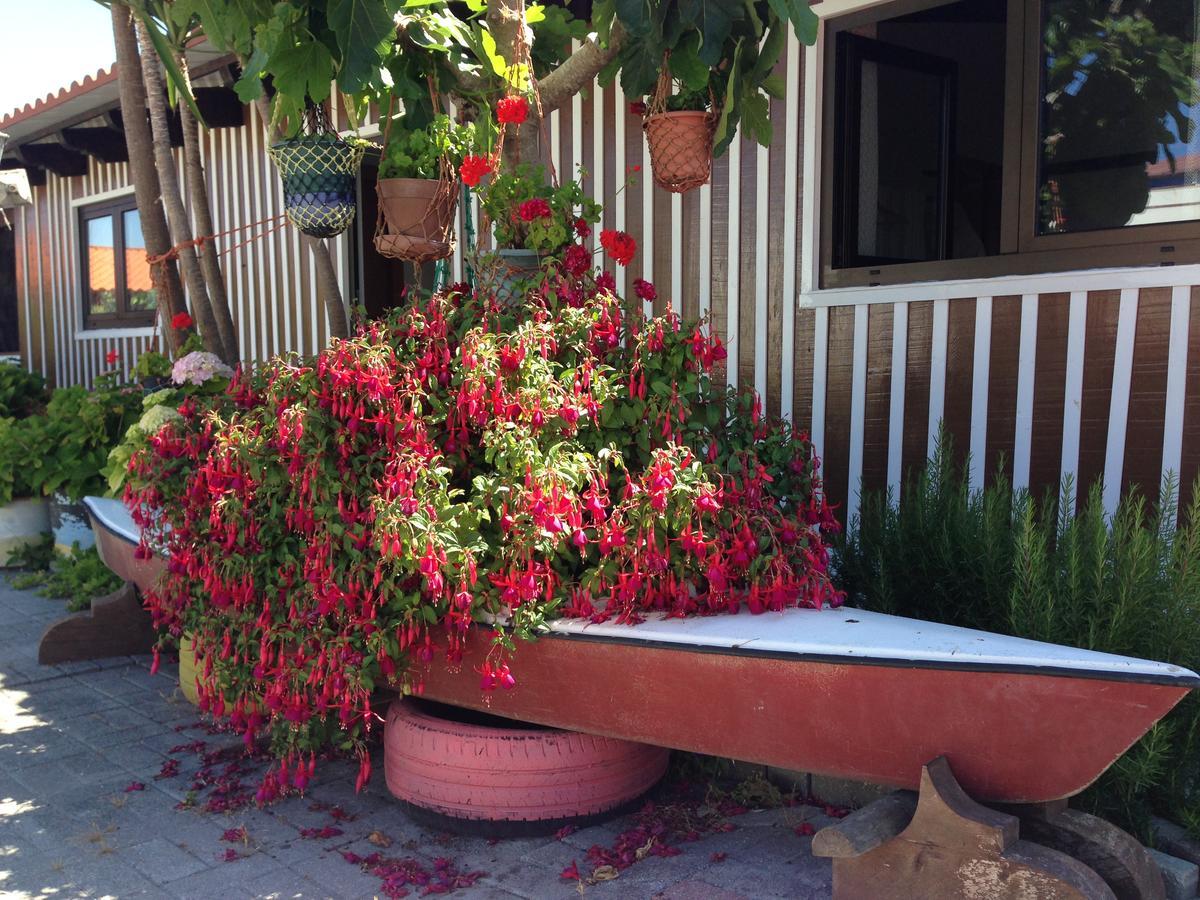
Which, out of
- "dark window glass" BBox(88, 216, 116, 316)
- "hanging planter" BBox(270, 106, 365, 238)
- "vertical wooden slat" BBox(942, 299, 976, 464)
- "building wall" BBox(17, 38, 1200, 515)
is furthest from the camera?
"dark window glass" BBox(88, 216, 116, 316)

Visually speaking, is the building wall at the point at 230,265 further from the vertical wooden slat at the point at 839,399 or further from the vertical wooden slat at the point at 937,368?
the vertical wooden slat at the point at 937,368

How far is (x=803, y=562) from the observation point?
2721 mm

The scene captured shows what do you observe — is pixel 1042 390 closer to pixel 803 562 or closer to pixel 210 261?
pixel 803 562

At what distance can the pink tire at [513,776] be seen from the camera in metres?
2.88

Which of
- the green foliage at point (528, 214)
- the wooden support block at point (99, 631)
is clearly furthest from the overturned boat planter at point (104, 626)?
the green foliage at point (528, 214)

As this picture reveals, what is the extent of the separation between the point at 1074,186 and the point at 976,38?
83.5 inches

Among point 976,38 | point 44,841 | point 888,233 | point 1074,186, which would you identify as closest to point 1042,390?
point 1074,186

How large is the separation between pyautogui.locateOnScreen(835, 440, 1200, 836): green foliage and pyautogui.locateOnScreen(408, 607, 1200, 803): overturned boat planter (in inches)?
20.9

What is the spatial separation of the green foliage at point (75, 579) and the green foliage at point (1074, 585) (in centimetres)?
417

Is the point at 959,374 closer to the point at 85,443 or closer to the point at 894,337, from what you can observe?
the point at 894,337

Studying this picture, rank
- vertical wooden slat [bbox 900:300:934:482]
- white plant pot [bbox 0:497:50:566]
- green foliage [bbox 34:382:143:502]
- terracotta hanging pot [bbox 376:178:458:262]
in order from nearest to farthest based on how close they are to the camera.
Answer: terracotta hanging pot [bbox 376:178:458:262] < vertical wooden slat [bbox 900:300:934:482] < green foliage [bbox 34:382:143:502] < white plant pot [bbox 0:497:50:566]

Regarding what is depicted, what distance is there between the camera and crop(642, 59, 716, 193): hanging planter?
11.7 feet

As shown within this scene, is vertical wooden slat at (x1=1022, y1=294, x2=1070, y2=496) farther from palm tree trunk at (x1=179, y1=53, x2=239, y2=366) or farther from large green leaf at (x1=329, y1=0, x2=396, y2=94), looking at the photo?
palm tree trunk at (x1=179, y1=53, x2=239, y2=366)

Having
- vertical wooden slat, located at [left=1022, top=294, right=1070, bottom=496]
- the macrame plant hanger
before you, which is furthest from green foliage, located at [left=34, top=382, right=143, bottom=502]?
vertical wooden slat, located at [left=1022, top=294, right=1070, bottom=496]
